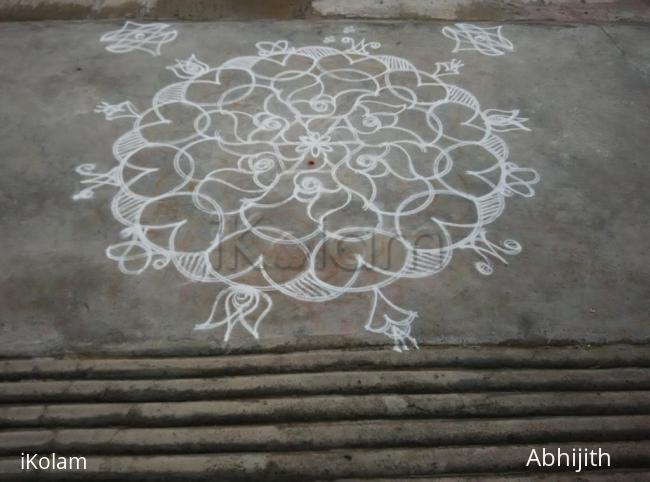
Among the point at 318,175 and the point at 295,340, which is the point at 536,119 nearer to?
the point at 318,175

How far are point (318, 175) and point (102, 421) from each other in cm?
155

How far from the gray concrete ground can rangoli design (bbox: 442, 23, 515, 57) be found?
7 cm

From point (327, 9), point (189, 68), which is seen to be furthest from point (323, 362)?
point (327, 9)

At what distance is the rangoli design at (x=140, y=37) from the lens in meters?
3.74

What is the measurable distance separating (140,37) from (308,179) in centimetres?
184

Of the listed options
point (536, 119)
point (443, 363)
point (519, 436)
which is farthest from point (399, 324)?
point (536, 119)

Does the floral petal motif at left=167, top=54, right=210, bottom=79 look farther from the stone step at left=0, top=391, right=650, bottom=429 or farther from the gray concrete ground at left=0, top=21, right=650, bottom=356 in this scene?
the stone step at left=0, top=391, right=650, bottom=429

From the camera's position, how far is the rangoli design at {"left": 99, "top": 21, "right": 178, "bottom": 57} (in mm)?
3744

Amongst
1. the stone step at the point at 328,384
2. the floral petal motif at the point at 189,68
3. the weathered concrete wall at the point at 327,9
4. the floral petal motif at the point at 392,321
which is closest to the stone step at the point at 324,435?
the stone step at the point at 328,384

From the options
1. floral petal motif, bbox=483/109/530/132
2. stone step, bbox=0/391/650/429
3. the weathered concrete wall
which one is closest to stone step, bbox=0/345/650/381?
stone step, bbox=0/391/650/429

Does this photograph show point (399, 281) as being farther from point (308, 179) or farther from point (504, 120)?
point (504, 120)

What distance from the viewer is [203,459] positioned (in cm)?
195

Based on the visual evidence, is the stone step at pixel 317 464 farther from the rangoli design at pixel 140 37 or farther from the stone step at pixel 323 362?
the rangoli design at pixel 140 37

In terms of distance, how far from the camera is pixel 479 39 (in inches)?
154
